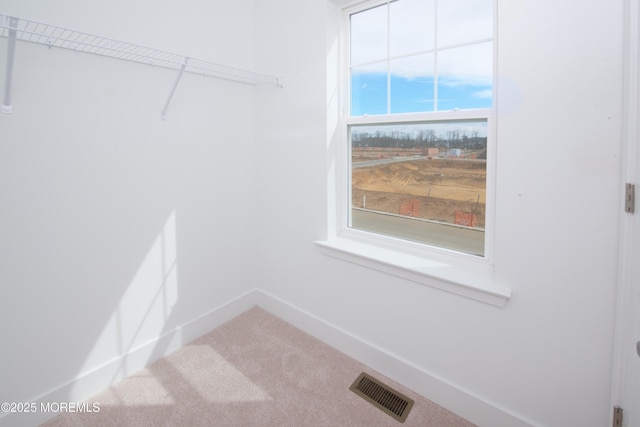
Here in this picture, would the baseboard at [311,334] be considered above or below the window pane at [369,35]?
below

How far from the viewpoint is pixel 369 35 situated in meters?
2.00

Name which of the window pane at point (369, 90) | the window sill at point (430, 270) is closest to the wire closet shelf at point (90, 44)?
the window pane at point (369, 90)

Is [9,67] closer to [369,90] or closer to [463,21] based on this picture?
[369,90]

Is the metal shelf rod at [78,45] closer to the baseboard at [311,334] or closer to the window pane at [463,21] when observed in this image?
the window pane at [463,21]

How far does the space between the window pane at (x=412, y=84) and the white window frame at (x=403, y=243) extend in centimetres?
6

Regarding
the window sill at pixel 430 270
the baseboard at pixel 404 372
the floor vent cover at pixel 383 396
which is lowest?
the floor vent cover at pixel 383 396

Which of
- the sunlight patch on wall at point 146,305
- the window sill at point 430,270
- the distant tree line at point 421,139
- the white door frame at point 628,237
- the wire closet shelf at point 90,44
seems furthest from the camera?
the sunlight patch on wall at point 146,305

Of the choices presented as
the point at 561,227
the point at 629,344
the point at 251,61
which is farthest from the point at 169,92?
the point at 629,344

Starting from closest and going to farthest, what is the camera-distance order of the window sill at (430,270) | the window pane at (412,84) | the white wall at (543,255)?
the white wall at (543,255) → the window sill at (430,270) → the window pane at (412,84)

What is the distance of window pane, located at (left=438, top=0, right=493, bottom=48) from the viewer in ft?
5.23

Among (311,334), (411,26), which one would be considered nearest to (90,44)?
(411,26)

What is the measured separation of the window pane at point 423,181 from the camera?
1.69m

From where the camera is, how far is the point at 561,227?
1340 mm

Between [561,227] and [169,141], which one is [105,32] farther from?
[561,227]
